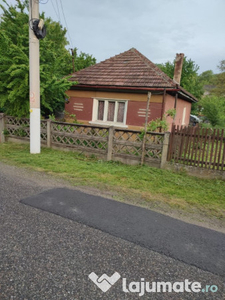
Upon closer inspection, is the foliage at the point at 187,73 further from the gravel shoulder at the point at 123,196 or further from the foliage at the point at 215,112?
the gravel shoulder at the point at 123,196

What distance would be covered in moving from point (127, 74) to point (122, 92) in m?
1.21

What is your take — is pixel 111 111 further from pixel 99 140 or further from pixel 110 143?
pixel 110 143

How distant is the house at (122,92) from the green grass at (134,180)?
4.47 m

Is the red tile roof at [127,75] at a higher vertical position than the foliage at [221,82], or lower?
lower

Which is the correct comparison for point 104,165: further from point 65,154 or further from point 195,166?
point 195,166

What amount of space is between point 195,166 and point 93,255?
496cm

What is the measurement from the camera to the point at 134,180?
5.93 m

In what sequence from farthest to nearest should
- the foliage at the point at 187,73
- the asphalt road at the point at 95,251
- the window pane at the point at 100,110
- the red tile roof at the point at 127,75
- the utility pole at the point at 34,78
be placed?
the foliage at the point at 187,73
the window pane at the point at 100,110
the red tile roof at the point at 127,75
the utility pole at the point at 34,78
the asphalt road at the point at 95,251

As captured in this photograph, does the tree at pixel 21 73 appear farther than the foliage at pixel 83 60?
No

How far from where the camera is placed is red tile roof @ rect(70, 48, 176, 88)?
10.7 m

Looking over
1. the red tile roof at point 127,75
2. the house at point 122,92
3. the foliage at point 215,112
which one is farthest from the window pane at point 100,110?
the foliage at point 215,112

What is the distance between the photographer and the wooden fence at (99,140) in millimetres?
7183

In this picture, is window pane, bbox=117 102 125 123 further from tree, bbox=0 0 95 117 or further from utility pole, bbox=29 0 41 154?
utility pole, bbox=29 0 41 154

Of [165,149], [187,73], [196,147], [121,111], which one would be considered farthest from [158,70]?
[187,73]
